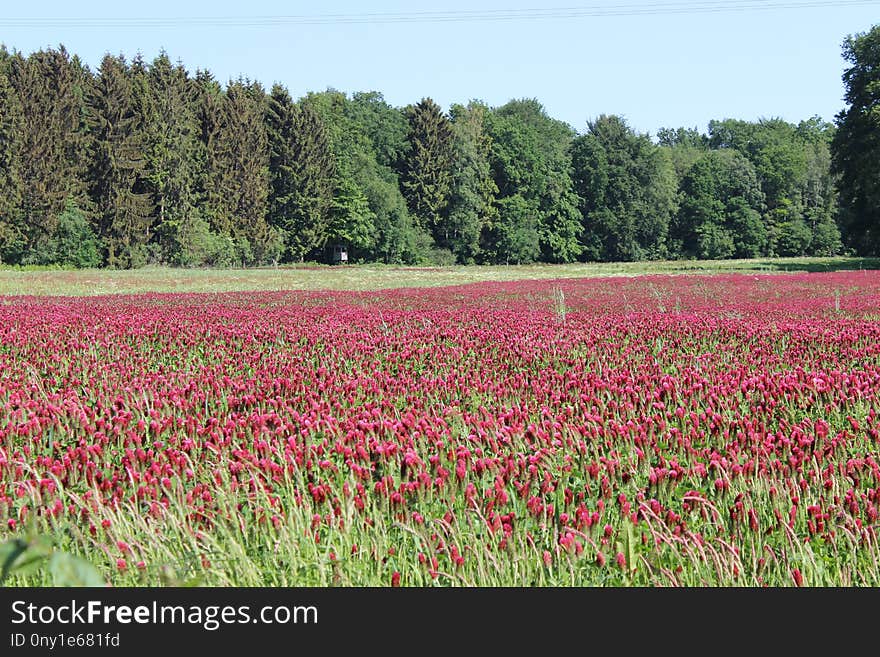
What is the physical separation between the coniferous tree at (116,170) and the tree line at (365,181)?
4.5 inches

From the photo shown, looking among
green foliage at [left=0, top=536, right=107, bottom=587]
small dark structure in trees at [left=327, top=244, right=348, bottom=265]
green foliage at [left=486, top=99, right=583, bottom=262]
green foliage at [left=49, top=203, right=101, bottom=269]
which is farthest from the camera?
green foliage at [left=486, top=99, right=583, bottom=262]

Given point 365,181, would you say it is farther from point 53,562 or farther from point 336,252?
point 53,562

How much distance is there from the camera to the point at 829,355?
33.0 ft

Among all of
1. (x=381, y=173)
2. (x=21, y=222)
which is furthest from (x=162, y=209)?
(x=381, y=173)

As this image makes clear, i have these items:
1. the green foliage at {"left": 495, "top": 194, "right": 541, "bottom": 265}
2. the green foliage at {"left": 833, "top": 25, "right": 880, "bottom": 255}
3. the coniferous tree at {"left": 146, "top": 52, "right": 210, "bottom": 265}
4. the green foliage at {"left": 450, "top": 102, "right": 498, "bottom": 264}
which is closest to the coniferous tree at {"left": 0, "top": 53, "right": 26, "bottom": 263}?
the coniferous tree at {"left": 146, "top": 52, "right": 210, "bottom": 265}

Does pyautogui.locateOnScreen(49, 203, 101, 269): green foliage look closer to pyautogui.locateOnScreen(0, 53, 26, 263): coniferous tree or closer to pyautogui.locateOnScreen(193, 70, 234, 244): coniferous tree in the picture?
pyautogui.locateOnScreen(0, 53, 26, 263): coniferous tree

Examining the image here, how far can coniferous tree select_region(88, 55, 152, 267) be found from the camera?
66.7m

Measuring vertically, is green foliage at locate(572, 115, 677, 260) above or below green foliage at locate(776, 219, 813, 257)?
above

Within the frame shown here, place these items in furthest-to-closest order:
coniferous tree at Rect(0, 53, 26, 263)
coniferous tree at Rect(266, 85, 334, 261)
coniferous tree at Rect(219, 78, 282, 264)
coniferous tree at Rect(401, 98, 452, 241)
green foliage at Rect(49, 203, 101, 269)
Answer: coniferous tree at Rect(401, 98, 452, 241) < coniferous tree at Rect(266, 85, 334, 261) < coniferous tree at Rect(219, 78, 282, 264) < green foliage at Rect(49, 203, 101, 269) < coniferous tree at Rect(0, 53, 26, 263)

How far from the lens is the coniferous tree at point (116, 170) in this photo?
219ft

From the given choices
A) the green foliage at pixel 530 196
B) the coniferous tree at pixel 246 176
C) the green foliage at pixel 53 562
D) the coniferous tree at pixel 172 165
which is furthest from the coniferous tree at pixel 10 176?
the green foliage at pixel 53 562

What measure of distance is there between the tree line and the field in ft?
176
